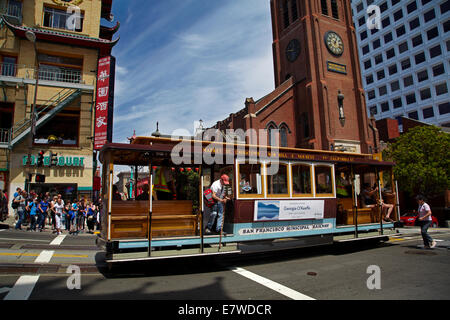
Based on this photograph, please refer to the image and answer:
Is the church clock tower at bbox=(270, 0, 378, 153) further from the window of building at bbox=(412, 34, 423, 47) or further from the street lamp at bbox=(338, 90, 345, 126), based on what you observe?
the window of building at bbox=(412, 34, 423, 47)

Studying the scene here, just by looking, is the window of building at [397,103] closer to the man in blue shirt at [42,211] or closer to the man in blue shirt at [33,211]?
the man in blue shirt at [42,211]

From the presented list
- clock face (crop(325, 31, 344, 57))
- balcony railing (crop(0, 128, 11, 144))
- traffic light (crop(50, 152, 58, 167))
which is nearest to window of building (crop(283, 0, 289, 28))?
clock face (crop(325, 31, 344, 57))

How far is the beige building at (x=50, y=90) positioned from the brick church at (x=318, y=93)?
13.8m

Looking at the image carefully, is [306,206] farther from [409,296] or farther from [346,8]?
[346,8]

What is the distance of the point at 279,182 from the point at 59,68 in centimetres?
1965

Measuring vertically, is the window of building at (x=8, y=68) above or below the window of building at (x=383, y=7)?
below

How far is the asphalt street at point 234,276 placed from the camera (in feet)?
16.0

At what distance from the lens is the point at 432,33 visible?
4497 cm

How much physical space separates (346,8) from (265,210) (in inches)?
1294

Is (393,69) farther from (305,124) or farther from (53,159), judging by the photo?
(53,159)

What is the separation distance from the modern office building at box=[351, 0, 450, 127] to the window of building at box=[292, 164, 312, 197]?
38.4 m

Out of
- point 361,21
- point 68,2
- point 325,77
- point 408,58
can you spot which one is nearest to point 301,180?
point 68,2

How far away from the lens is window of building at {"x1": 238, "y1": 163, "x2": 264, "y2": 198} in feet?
24.6

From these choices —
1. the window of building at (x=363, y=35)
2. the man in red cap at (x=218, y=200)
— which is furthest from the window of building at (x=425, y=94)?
the man in red cap at (x=218, y=200)
